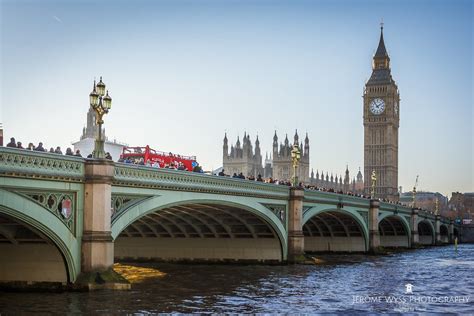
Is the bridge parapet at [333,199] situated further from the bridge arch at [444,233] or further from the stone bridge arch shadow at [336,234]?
the bridge arch at [444,233]

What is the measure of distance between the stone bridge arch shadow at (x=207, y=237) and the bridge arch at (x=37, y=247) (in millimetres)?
14245

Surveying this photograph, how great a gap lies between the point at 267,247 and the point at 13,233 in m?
21.7

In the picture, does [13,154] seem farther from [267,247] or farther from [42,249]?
[267,247]

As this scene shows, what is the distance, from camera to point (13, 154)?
23.4m

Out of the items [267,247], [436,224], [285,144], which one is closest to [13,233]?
[267,247]

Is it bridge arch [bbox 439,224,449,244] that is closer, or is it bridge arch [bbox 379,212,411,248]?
bridge arch [bbox 379,212,411,248]

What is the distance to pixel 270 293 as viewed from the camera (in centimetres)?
3089

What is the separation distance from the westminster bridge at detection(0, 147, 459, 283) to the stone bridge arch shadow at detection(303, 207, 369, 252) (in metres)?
0.47

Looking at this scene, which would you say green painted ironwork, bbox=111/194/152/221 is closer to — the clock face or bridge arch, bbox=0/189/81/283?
bridge arch, bbox=0/189/81/283

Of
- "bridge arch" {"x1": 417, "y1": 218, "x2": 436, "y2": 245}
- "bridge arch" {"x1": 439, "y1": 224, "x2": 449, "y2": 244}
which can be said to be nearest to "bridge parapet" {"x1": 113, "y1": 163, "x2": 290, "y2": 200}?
"bridge arch" {"x1": 417, "y1": 218, "x2": 436, "y2": 245}

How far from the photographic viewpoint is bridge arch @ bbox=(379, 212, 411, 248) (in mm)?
85312

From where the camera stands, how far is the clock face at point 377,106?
568 feet

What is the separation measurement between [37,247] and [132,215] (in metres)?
4.04

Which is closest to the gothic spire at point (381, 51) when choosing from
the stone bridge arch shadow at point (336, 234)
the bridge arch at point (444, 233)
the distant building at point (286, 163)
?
the distant building at point (286, 163)
